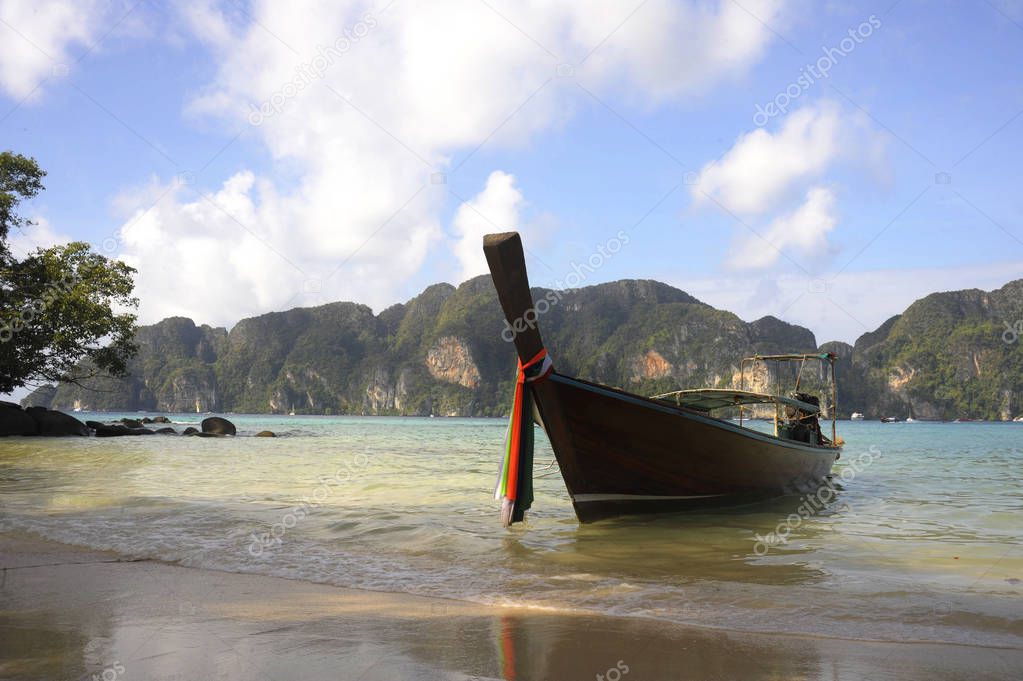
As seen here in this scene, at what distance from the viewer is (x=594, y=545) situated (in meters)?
7.20

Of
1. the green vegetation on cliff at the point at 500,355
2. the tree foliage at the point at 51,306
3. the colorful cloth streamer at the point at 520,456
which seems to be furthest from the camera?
the green vegetation on cliff at the point at 500,355

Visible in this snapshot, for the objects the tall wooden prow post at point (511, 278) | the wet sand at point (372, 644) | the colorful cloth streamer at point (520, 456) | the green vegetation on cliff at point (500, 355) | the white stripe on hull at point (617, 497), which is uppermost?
the green vegetation on cliff at point (500, 355)

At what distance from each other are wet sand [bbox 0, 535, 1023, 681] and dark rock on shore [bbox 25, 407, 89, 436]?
2692cm

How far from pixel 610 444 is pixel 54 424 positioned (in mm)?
27272

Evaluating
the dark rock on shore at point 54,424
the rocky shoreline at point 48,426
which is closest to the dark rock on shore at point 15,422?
the rocky shoreline at point 48,426

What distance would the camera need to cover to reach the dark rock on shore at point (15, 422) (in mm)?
25498

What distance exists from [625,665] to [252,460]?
1724cm

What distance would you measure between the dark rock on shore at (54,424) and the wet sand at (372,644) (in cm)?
2692

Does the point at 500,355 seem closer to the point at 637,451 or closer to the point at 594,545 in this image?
the point at 637,451

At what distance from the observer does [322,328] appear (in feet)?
453

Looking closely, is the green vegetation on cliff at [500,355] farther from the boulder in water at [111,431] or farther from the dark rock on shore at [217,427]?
the boulder in water at [111,431]

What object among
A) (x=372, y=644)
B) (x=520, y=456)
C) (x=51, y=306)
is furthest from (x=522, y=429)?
(x=51, y=306)

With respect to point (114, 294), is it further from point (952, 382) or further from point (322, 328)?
point (322, 328)

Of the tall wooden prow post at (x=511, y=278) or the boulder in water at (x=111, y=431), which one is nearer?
the tall wooden prow post at (x=511, y=278)
